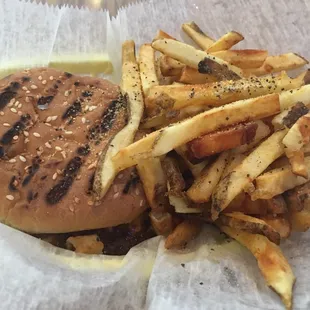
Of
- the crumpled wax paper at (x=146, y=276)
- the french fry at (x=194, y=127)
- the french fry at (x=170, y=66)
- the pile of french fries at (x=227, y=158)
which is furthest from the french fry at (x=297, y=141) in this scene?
the french fry at (x=170, y=66)

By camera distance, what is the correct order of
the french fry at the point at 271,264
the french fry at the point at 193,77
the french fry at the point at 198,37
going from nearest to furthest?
1. the french fry at the point at 271,264
2. the french fry at the point at 193,77
3. the french fry at the point at 198,37

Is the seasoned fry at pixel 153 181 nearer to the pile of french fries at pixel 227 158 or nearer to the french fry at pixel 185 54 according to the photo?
the pile of french fries at pixel 227 158

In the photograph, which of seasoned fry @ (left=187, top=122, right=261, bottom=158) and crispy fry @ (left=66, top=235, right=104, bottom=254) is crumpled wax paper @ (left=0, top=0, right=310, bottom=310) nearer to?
crispy fry @ (left=66, top=235, right=104, bottom=254)

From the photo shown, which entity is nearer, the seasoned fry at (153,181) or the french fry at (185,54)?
the seasoned fry at (153,181)

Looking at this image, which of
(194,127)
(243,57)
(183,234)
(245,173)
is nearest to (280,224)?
(245,173)

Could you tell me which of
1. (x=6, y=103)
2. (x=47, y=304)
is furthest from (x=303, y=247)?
(x=6, y=103)

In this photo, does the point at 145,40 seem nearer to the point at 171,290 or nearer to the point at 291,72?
the point at 291,72

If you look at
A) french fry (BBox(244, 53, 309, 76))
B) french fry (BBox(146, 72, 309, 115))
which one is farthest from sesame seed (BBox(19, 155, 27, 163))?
french fry (BBox(244, 53, 309, 76))
